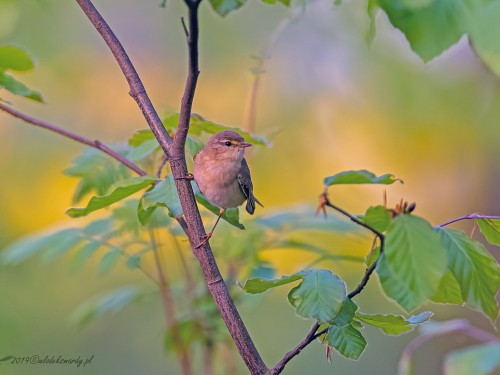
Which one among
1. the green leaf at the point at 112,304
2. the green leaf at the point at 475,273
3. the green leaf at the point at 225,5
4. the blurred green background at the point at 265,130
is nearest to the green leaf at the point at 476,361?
the green leaf at the point at 475,273

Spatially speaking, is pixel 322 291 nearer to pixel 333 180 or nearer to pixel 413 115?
pixel 333 180

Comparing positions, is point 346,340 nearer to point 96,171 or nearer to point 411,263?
point 411,263

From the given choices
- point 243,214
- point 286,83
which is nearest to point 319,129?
point 286,83

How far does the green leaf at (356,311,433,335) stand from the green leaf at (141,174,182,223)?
359 mm

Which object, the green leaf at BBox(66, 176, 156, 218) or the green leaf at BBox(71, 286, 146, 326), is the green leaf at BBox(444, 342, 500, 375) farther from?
the green leaf at BBox(71, 286, 146, 326)

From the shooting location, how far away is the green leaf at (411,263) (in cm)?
82

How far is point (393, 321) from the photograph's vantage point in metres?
1.08

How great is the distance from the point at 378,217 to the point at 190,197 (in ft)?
1.00

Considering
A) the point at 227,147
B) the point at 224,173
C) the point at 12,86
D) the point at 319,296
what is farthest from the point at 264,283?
the point at 227,147

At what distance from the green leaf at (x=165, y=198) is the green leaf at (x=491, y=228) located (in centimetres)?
51

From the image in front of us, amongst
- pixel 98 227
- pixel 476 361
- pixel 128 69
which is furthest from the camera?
pixel 98 227

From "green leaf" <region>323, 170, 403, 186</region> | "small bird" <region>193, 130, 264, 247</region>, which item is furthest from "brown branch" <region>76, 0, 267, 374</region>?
"small bird" <region>193, 130, 264, 247</region>

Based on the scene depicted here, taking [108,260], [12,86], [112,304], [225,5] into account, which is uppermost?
[225,5]

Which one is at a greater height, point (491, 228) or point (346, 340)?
point (491, 228)
